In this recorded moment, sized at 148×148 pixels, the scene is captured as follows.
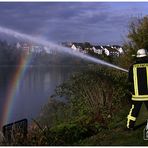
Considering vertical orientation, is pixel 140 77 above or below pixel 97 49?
below

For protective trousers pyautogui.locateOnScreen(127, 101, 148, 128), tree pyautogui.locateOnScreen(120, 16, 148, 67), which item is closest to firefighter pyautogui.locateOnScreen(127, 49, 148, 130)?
protective trousers pyautogui.locateOnScreen(127, 101, 148, 128)

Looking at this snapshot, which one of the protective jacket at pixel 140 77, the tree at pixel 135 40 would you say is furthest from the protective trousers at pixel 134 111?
the tree at pixel 135 40

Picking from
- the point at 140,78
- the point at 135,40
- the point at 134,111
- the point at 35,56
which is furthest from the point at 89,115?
the point at 35,56

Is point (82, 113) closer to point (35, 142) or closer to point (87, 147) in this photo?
point (35, 142)

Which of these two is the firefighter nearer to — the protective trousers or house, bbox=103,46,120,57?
the protective trousers

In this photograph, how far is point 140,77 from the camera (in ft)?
27.6

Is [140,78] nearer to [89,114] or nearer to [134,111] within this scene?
[134,111]

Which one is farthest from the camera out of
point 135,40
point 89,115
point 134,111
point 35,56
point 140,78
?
point 35,56

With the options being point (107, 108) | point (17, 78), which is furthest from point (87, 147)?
point (17, 78)

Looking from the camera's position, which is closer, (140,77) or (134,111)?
(140,77)

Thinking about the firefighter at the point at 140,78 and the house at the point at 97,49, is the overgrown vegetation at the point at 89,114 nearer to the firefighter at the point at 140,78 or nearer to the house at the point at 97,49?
the firefighter at the point at 140,78

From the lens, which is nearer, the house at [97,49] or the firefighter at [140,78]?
the firefighter at [140,78]

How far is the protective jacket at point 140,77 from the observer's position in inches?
330

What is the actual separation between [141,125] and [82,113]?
309 centimetres
